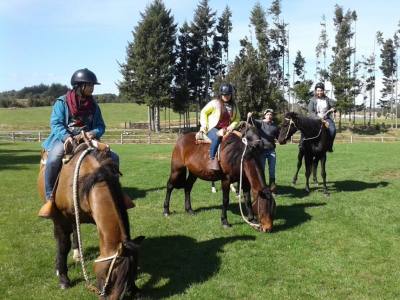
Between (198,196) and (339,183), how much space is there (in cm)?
482

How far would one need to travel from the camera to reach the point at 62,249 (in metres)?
5.65

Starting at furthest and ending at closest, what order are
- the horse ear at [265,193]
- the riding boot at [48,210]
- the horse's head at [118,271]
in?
the horse ear at [265,193] < the riding boot at [48,210] < the horse's head at [118,271]

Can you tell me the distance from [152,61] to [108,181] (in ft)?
168

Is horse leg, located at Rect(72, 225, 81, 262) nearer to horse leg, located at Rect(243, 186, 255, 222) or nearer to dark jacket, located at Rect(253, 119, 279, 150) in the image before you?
horse leg, located at Rect(243, 186, 255, 222)

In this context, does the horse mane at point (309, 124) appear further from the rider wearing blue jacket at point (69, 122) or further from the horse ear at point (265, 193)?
the rider wearing blue jacket at point (69, 122)

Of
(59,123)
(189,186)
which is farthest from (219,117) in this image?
(59,123)

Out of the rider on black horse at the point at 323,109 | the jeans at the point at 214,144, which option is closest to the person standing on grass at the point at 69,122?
the jeans at the point at 214,144

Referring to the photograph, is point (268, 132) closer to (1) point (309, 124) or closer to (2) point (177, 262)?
(1) point (309, 124)

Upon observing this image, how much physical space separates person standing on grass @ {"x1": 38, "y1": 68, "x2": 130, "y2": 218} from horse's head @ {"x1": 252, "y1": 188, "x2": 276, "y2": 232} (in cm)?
268

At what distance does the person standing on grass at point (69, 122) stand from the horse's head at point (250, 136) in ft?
9.60

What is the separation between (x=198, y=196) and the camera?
11.8 meters

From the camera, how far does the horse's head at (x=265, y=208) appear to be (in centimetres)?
734

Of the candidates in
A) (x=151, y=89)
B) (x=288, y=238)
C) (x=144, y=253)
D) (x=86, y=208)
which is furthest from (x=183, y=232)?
(x=151, y=89)

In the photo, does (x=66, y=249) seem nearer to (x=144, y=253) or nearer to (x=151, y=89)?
(x=144, y=253)
